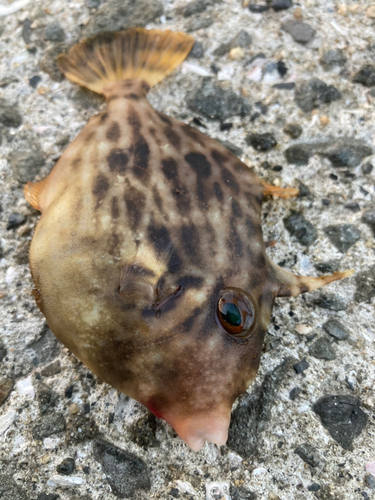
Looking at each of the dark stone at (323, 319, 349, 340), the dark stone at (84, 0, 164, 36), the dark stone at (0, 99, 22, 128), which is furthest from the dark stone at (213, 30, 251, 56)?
the dark stone at (323, 319, 349, 340)

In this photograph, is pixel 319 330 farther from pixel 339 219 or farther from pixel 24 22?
pixel 24 22

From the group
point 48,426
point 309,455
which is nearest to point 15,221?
point 48,426

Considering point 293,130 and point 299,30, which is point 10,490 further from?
point 299,30

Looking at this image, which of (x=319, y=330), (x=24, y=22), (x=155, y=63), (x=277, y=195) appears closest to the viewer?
(x=319, y=330)

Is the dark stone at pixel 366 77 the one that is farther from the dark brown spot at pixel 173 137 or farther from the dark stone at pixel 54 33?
the dark stone at pixel 54 33

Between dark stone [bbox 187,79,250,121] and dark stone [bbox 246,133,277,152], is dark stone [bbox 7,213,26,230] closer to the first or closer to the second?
dark stone [bbox 187,79,250,121]

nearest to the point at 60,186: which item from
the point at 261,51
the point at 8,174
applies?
the point at 8,174
